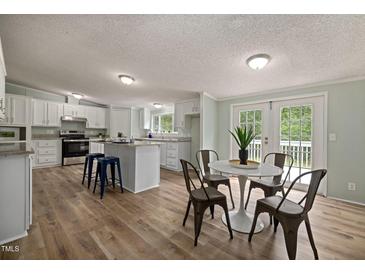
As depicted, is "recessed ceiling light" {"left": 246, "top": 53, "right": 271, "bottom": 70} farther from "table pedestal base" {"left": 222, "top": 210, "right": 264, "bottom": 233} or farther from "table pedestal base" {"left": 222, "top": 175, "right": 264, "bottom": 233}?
"table pedestal base" {"left": 222, "top": 210, "right": 264, "bottom": 233}

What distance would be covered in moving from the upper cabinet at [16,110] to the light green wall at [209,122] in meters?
4.41

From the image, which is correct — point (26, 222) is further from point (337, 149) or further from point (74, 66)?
point (337, 149)

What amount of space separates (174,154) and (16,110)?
13.3 feet

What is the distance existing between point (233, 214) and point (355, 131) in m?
2.40

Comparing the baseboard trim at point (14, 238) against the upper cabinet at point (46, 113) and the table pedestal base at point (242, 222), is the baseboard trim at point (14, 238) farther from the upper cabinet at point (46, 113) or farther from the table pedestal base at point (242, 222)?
the upper cabinet at point (46, 113)

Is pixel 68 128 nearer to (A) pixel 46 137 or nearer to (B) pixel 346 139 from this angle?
(A) pixel 46 137

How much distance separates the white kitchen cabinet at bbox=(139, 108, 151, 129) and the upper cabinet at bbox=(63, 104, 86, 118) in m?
2.00

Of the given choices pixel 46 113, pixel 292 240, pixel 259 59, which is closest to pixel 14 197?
pixel 292 240

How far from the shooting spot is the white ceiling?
159 cm

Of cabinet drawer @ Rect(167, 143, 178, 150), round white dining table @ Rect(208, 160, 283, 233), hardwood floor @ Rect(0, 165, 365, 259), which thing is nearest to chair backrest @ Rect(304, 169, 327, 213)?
round white dining table @ Rect(208, 160, 283, 233)

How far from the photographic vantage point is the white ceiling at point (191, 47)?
5.22 feet

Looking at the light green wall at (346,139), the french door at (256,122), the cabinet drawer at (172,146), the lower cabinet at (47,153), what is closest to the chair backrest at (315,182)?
the light green wall at (346,139)

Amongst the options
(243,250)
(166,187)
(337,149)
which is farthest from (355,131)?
(166,187)

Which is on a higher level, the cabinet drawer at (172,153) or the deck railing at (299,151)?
the deck railing at (299,151)
